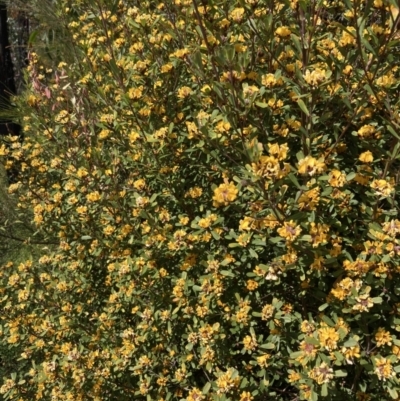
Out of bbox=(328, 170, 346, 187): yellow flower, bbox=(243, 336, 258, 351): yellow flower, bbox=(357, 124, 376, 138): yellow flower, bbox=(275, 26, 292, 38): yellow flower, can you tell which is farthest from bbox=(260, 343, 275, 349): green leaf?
bbox=(275, 26, 292, 38): yellow flower

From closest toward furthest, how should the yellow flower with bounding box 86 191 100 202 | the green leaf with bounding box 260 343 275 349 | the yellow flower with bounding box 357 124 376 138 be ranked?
the yellow flower with bounding box 357 124 376 138, the green leaf with bounding box 260 343 275 349, the yellow flower with bounding box 86 191 100 202

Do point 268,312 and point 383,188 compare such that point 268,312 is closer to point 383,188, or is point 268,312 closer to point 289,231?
point 289,231

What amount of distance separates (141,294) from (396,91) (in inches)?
50.5

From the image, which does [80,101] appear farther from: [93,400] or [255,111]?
[93,400]

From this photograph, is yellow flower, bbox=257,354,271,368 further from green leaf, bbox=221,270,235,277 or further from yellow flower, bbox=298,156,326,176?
yellow flower, bbox=298,156,326,176

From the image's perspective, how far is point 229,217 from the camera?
167cm

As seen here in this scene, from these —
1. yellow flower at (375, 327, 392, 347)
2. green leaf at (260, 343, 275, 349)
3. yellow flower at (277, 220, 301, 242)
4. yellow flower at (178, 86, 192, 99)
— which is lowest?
green leaf at (260, 343, 275, 349)

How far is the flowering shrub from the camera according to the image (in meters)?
1.27

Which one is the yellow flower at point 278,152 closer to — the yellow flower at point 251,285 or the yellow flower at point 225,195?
the yellow flower at point 225,195

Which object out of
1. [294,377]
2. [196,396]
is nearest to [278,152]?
[294,377]

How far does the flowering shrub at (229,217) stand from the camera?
1.27m

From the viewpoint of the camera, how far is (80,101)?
2.57 metres

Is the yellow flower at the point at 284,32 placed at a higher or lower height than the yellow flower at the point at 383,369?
higher

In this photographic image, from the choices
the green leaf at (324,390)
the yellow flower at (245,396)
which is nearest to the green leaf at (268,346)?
the yellow flower at (245,396)
